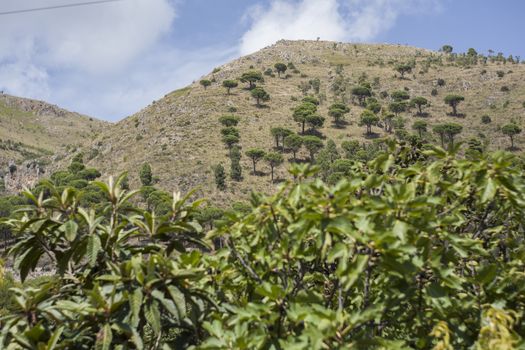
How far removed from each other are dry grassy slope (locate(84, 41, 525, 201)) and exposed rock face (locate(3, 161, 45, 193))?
18.0m

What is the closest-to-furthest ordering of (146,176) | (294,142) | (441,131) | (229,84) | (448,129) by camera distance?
(146,176) → (294,142) → (448,129) → (441,131) → (229,84)

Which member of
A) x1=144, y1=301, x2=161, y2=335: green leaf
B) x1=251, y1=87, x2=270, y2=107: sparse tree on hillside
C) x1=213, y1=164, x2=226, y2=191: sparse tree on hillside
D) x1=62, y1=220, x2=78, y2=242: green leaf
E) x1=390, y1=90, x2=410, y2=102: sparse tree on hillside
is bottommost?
x1=213, y1=164, x2=226, y2=191: sparse tree on hillside

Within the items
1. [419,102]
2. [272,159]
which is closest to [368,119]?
[419,102]

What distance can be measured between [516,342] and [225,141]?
7495cm

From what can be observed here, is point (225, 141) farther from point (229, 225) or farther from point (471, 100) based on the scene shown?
point (229, 225)

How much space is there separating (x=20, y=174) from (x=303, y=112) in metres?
70.8

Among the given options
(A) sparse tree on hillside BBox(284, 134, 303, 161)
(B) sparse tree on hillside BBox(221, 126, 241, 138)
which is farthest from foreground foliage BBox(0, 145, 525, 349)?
(B) sparse tree on hillside BBox(221, 126, 241, 138)

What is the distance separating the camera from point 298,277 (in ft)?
11.3

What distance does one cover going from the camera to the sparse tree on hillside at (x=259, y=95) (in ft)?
302

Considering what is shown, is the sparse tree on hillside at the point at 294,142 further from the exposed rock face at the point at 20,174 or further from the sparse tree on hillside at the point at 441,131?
the exposed rock face at the point at 20,174

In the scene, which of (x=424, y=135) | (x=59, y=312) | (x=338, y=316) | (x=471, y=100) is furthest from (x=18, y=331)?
(x=471, y=100)

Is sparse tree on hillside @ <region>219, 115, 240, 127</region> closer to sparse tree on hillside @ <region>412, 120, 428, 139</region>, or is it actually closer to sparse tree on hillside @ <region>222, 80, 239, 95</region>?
sparse tree on hillside @ <region>222, 80, 239, 95</region>

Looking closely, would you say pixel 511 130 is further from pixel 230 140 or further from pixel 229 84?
pixel 229 84

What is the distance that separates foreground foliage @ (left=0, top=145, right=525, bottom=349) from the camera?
8.80 feet
